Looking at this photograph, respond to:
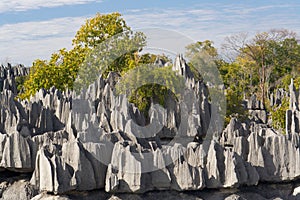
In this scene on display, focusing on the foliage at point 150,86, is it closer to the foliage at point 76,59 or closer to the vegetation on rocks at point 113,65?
the vegetation on rocks at point 113,65

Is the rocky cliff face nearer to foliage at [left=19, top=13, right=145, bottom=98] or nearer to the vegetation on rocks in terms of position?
the vegetation on rocks

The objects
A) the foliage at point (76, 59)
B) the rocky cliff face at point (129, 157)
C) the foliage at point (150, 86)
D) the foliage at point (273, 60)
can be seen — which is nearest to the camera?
the rocky cliff face at point (129, 157)

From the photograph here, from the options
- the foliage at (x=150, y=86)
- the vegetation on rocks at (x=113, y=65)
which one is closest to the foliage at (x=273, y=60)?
the vegetation on rocks at (x=113, y=65)

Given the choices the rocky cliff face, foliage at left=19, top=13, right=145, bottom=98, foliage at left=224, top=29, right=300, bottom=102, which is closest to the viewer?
the rocky cliff face

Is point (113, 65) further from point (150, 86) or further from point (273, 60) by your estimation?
point (273, 60)

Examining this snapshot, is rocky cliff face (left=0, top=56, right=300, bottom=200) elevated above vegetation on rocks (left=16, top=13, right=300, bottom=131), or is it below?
below

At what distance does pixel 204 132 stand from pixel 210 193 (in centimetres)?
499

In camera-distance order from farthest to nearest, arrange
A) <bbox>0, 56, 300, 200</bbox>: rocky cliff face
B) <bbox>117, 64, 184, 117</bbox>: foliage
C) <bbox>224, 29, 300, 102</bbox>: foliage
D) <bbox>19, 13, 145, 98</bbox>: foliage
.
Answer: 1. <bbox>224, 29, 300, 102</bbox>: foliage
2. <bbox>19, 13, 145, 98</bbox>: foliage
3. <bbox>117, 64, 184, 117</bbox>: foliage
4. <bbox>0, 56, 300, 200</bbox>: rocky cliff face

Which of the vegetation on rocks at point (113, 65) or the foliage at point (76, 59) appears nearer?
the vegetation on rocks at point (113, 65)

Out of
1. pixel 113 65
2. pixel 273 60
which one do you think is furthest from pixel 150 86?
pixel 273 60

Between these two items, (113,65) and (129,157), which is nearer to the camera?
(129,157)

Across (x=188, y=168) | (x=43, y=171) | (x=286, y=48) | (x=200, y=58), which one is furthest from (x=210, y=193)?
(x=286, y=48)

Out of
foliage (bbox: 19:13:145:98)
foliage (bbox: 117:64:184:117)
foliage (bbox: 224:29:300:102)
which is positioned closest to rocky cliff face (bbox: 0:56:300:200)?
foliage (bbox: 117:64:184:117)

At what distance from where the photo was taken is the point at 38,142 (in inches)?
489
